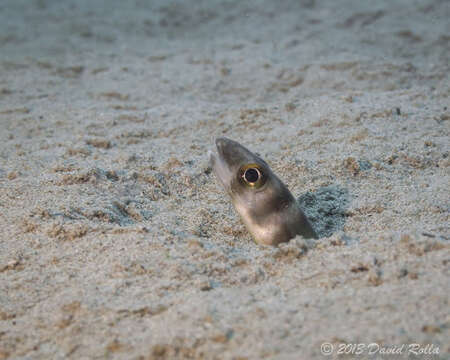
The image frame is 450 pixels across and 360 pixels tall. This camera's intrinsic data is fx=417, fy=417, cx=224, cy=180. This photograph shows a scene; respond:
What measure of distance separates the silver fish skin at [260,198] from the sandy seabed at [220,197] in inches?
4.7

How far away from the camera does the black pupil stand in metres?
2.03

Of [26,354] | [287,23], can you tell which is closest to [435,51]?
[287,23]

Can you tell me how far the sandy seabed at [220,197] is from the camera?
1.49 metres

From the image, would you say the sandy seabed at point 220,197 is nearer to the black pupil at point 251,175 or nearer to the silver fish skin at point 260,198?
the silver fish skin at point 260,198

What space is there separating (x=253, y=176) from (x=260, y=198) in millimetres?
122

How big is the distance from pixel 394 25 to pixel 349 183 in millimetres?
4531

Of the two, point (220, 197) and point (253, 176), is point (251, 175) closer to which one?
point (253, 176)

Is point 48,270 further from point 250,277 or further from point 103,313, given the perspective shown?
point 250,277

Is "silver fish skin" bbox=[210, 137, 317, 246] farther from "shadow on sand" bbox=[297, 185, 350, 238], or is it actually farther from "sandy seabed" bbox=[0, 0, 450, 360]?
"shadow on sand" bbox=[297, 185, 350, 238]

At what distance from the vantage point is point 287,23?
7117mm

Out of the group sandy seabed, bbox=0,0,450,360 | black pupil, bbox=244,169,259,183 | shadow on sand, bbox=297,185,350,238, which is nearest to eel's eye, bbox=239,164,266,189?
black pupil, bbox=244,169,259,183

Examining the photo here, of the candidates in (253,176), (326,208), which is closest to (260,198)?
(253,176)

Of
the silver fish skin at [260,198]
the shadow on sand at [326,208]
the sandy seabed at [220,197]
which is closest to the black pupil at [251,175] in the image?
the silver fish skin at [260,198]

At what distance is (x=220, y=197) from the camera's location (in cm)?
271
